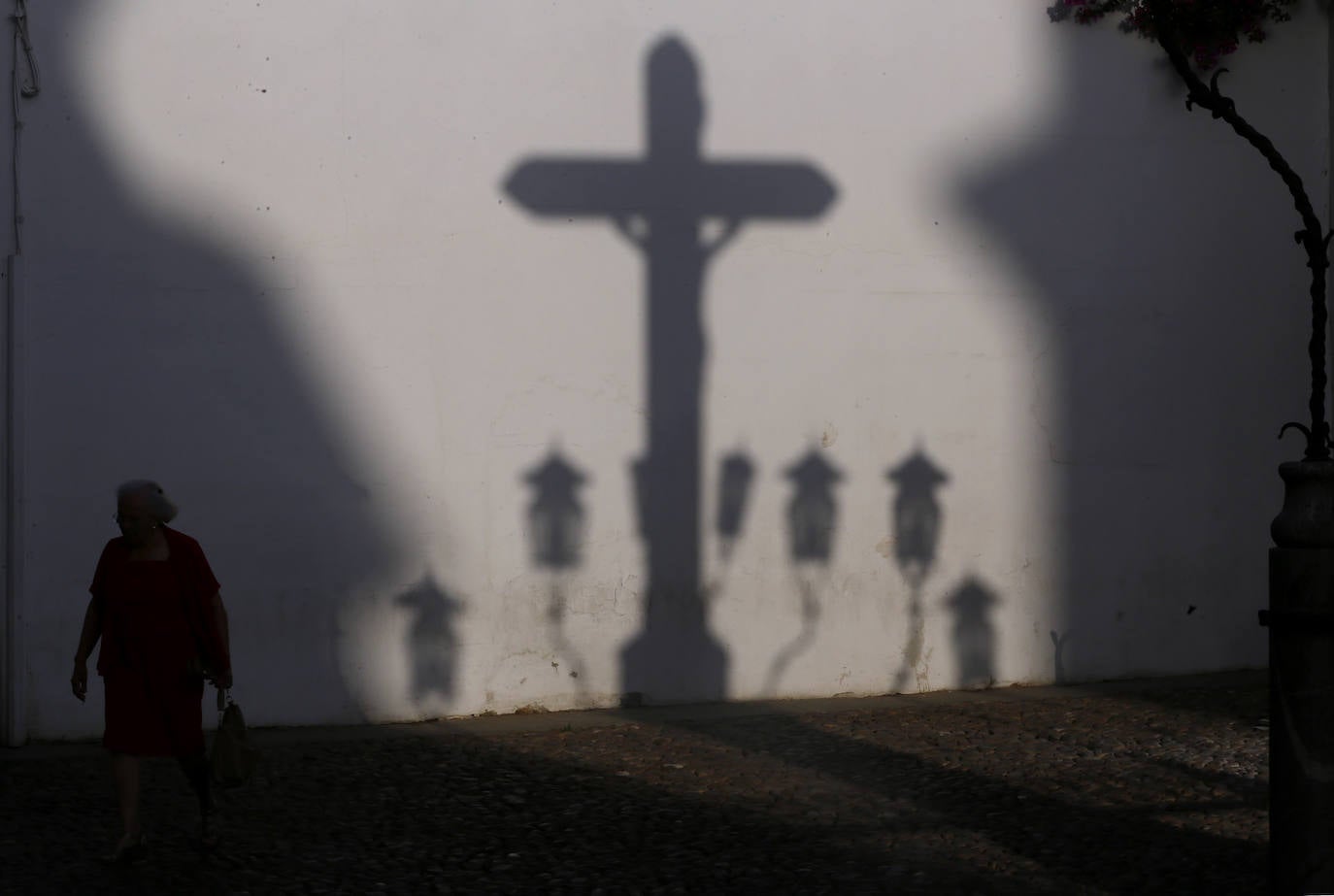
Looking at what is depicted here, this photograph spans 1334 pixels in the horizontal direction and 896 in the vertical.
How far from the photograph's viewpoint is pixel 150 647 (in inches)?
224

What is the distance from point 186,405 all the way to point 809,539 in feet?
10.6

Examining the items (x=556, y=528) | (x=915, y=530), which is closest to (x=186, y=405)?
(x=556, y=528)

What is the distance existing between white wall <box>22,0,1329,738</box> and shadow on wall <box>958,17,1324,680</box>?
0.02 meters

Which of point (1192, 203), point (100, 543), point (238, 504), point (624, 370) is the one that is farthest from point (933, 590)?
point (100, 543)

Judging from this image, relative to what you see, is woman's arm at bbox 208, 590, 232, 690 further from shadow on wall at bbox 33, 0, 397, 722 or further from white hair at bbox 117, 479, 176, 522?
shadow on wall at bbox 33, 0, 397, 722

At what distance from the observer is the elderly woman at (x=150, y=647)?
5.63 metres

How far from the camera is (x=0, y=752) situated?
24.7 ft

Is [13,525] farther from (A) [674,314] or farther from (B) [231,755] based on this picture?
(A) [674,314]

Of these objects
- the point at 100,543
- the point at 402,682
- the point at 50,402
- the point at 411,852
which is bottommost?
the point at 411,852

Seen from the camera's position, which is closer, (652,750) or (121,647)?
(121,647)

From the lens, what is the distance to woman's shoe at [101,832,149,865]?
5.58 meters

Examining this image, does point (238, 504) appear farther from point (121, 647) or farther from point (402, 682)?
point (121, 647)

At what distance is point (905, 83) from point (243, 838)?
17.0 ft

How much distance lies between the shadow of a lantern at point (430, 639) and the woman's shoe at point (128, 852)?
2.56 meters
